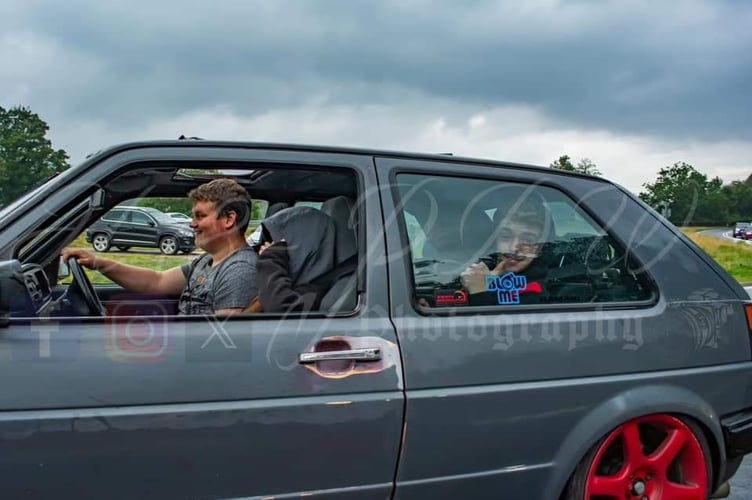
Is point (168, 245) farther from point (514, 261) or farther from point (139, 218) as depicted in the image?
point (514, 261)

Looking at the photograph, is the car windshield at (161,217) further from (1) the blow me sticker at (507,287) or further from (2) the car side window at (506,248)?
(1) the blow me sticker at (507,287)

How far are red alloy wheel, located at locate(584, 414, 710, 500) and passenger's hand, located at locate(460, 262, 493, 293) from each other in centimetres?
76

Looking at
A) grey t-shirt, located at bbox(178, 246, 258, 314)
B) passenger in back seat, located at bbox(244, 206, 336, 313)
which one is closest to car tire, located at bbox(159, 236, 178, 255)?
grey t-shirt, located at bbox(178, 246, 258, 314)

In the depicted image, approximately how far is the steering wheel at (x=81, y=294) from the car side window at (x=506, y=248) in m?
1.30

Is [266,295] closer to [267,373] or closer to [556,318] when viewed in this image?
[267,373]

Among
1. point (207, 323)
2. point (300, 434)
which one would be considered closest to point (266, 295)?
point (207, 323)

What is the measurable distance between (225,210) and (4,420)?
120 centimetres

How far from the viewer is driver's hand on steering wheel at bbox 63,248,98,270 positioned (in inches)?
98.7

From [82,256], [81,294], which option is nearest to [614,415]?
[81,294]

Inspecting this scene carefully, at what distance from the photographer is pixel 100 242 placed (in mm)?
2867

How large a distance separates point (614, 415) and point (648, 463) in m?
0.36

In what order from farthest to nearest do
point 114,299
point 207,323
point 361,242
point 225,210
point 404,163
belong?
1. point 114,299
2. point 225,210
3. point 404,163
4. point 361,242
5. point 207,323

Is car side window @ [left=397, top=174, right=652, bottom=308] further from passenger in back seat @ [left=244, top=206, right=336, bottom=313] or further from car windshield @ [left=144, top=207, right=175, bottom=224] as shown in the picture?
car windshield @ [left=144, top=207, right=175, bottom=224]

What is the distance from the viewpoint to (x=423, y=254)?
6.57ft
